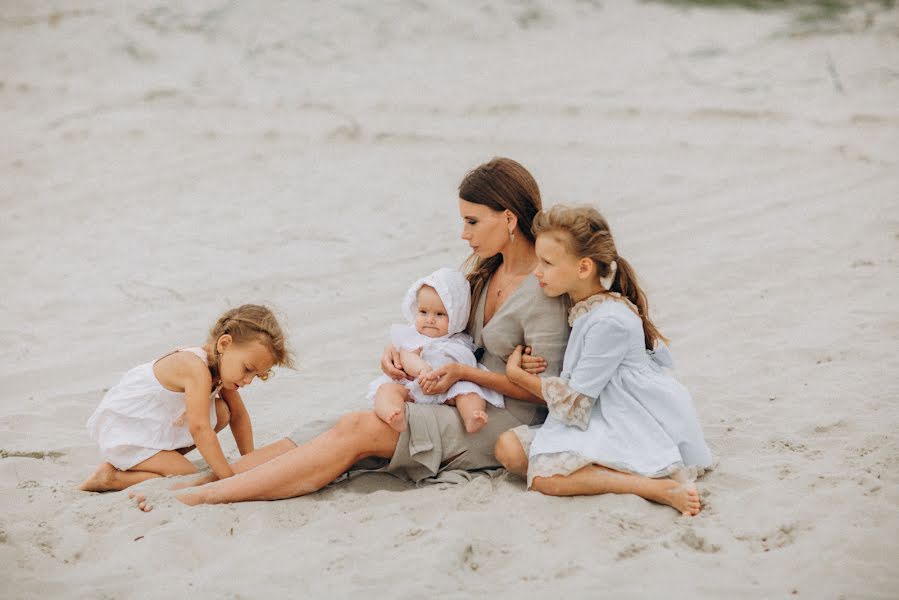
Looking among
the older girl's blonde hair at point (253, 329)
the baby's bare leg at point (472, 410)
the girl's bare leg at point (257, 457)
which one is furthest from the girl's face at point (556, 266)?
the girl's bare leg at point (257, 457)

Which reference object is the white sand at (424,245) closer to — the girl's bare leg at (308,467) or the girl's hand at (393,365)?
the girl's bare leg at (308,467)

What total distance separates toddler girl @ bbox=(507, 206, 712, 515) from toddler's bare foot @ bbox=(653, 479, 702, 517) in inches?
0.5

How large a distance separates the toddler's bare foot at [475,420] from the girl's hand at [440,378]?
15 centimetres

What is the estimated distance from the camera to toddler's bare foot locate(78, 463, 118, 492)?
155 inches

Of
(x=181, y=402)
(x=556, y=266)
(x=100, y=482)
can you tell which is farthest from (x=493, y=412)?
(x=100, y=482)

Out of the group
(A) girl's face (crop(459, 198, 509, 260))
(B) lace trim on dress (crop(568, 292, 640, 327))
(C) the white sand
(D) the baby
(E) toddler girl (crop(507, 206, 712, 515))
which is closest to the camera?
(C) the white sand

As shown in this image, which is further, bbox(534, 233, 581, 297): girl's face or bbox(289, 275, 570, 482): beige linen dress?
bbox(289, 275, 570, 482): beige linen dress

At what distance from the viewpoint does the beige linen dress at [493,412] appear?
3.72 metres

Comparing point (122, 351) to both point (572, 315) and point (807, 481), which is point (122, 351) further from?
point (807, 481)

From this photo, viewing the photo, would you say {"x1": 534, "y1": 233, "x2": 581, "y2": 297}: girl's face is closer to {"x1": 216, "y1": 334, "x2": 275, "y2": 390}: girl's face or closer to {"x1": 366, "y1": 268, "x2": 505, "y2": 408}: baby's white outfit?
{"x1": 366, "y1": 268, "x2": 505, "y2": 408}: baby's white outfit

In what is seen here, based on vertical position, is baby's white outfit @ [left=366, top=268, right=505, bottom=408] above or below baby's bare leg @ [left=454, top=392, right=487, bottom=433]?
above

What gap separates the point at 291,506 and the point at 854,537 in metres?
1.95

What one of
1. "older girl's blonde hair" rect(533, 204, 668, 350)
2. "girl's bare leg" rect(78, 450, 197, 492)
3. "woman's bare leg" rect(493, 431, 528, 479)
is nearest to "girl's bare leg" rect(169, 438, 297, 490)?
"girl's bare leg" rect(78, 450, 197, 492)

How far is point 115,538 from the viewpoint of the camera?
343cm
